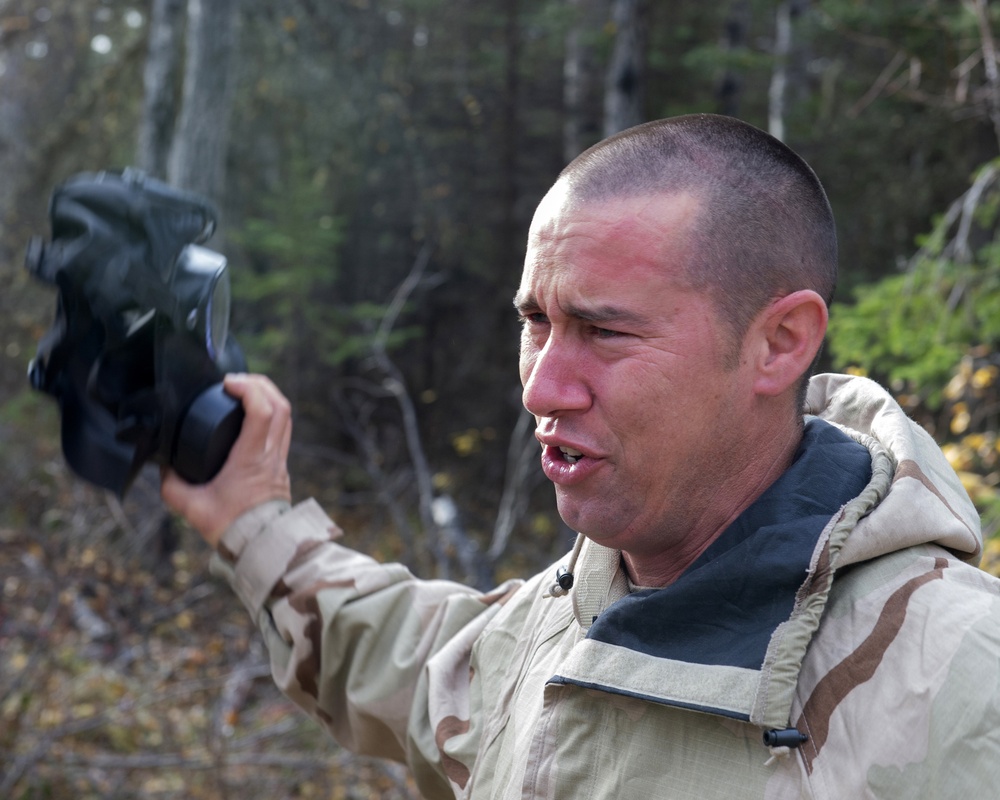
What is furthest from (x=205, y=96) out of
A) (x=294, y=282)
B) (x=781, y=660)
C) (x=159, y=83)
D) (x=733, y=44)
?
(x=781, y=660)

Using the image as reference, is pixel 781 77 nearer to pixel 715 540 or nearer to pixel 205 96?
pixel 205 96

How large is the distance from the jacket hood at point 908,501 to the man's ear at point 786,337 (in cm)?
22

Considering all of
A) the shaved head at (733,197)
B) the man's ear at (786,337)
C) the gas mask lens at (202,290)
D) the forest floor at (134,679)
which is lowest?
the forest floor at (134,679)

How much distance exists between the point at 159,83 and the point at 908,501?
37.4 feet

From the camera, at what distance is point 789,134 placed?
13891mm

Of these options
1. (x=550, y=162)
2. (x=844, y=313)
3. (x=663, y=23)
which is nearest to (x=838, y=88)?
(x=663, y=23)

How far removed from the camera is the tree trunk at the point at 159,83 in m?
11.3

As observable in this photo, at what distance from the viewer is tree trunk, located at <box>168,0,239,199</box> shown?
404 inches

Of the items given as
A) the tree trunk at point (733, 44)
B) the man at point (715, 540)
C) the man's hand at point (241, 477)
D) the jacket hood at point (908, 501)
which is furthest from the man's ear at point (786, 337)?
the tree trunk at point (733, 44)

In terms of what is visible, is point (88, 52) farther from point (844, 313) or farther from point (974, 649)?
point (974, 649)

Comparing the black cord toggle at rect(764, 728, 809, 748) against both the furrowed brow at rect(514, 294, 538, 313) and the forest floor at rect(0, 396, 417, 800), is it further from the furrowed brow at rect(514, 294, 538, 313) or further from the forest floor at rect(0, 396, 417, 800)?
the forest floor at rect(0, 396, 417, 800)

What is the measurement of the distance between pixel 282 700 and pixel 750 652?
6.03m

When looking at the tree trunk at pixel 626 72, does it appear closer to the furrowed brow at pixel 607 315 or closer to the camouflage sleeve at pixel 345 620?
the camouflage sleeve at pixel 345 620

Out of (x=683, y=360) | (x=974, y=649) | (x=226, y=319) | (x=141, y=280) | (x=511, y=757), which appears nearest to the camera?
(x=974, y=649)
